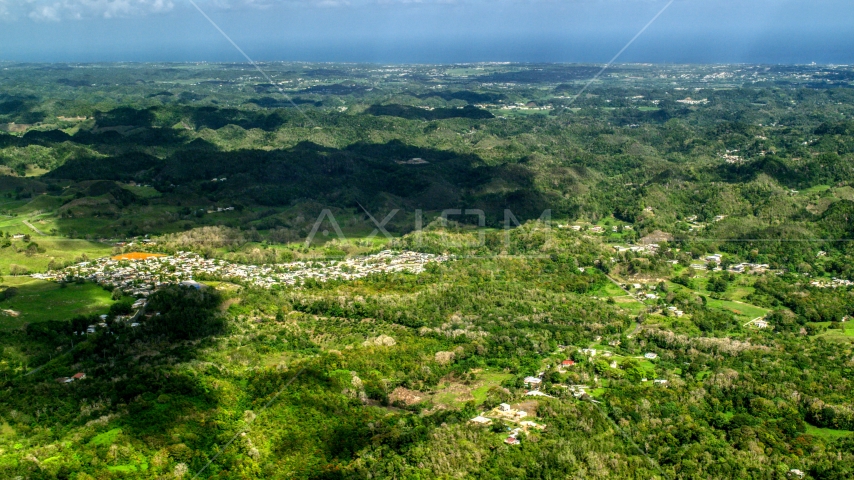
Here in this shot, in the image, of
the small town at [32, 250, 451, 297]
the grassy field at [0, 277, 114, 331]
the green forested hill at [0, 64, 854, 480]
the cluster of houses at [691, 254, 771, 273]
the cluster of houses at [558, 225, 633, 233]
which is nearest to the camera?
the green forested hill at [0, 64, 854, 480]

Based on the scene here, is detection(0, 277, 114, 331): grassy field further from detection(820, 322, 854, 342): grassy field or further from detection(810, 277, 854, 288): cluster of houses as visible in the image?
detection(810, 277, 854, 288): cluster of houses

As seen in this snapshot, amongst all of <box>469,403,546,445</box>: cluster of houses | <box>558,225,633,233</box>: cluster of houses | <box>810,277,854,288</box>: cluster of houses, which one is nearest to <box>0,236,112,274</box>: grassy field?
<box>469,403,546,445</box>: cluster of houses

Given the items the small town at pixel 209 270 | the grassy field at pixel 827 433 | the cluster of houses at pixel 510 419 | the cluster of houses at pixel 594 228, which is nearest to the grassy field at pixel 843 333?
the grassy field at pixel 827 433

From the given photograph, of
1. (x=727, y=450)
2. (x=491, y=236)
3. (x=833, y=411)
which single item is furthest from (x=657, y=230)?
(x=727, y=450)

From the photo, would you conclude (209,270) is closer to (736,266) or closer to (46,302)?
(46,302)

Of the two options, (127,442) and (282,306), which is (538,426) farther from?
(282,306)

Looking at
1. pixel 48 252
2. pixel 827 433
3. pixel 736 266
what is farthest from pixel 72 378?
pixel 736 266

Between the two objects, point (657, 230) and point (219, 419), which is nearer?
point (219, 419)
